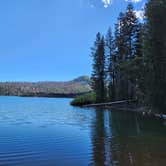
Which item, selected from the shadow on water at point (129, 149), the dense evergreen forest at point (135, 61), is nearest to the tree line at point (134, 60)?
the dense evergreen forest at point (135, 61)

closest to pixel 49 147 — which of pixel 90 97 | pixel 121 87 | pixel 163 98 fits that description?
pixel 163 98

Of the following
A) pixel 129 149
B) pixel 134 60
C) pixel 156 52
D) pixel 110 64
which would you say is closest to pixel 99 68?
pixel 110 64

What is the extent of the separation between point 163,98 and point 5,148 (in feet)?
50.0

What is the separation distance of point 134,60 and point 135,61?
0.41 m

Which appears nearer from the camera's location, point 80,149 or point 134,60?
point 80,149

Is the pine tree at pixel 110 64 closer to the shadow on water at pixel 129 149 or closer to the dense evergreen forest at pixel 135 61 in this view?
the dense evergreen forest at pixel 135 61

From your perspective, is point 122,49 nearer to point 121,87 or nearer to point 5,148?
point 121,87

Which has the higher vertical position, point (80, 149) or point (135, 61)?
point (135, 61)

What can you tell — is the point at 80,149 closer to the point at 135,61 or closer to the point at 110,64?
the point at 135,61

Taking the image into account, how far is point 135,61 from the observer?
42.6m

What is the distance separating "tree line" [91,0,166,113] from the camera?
26.4 metres

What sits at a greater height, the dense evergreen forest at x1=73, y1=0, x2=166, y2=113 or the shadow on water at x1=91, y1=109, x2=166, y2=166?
the dense evergreen forest at x1=73, y1=0, x2=166, y2=113

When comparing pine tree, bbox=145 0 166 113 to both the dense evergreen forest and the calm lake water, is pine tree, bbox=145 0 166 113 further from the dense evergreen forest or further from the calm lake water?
the calm lake water

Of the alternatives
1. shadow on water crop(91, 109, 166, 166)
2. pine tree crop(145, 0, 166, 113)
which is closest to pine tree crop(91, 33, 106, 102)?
pine tree crop(145, 0, 166, 113)
